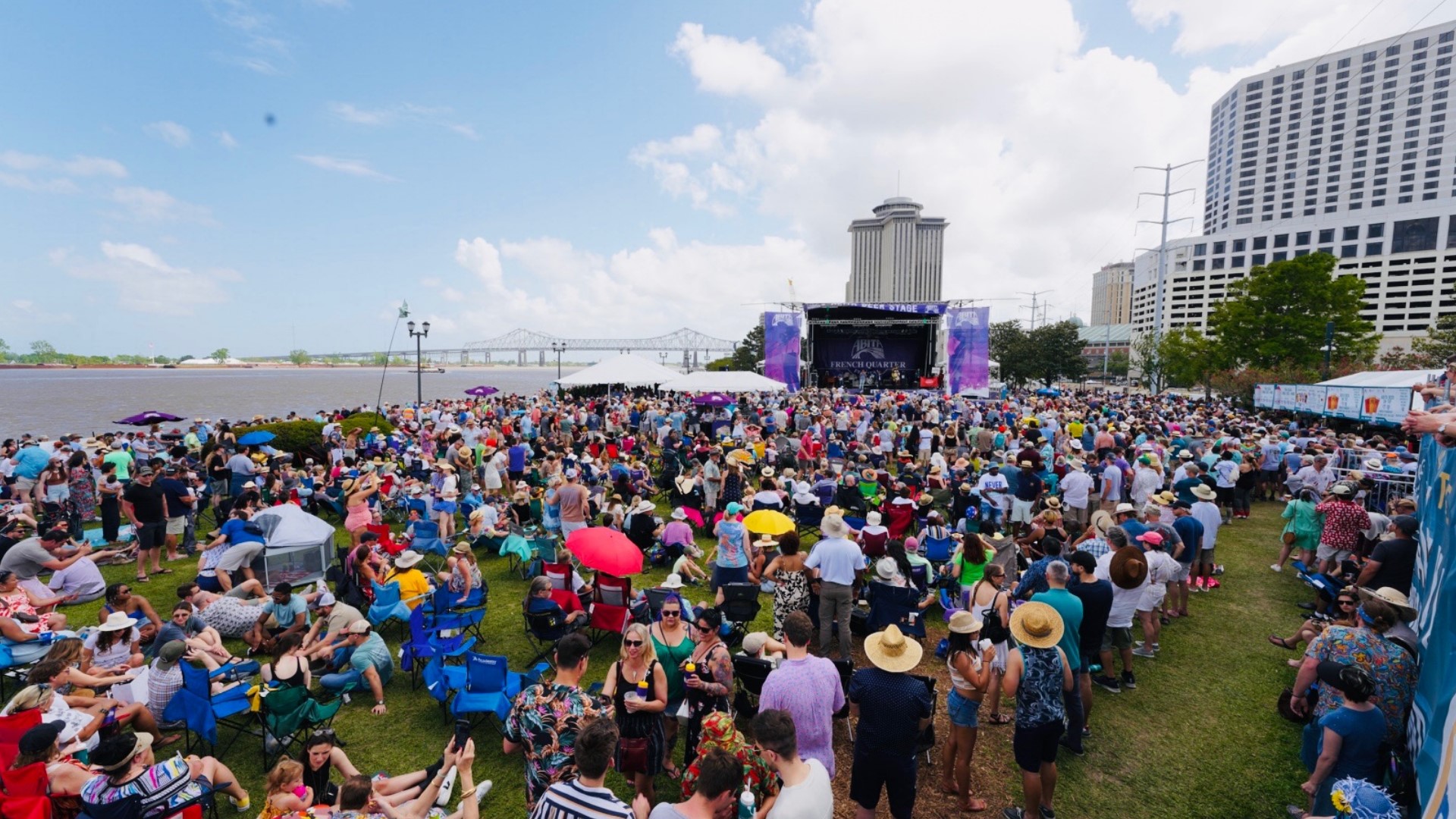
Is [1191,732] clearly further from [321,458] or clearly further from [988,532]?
[321,458]

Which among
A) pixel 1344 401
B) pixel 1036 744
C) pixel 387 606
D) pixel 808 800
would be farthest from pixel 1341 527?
pixel 1344 401

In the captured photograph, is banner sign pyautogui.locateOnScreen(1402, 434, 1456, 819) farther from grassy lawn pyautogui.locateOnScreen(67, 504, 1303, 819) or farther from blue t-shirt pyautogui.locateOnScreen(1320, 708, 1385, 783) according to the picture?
grassy lawn pyautogui.locateOnScreen(67, 504, 1303, 819)

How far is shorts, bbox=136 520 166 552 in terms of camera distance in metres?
7.67

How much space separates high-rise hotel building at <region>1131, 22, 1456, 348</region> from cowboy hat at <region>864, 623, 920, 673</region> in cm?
9108

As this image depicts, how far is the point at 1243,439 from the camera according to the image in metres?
13.0

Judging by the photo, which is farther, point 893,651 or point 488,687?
point 488,687

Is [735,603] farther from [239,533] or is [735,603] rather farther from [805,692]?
[239,533]

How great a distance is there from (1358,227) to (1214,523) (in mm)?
98110

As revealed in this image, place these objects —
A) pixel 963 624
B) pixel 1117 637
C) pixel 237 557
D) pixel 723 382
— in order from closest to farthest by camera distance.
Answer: pixel 963 624
pixel 1117 637
pixel 237 557
pixel 723 382

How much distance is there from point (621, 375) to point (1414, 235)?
318ft

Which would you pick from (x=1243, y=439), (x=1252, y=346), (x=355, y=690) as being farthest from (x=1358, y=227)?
(x=355, y=690)

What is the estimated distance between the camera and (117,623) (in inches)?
185

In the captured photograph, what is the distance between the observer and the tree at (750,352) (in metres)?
64.0

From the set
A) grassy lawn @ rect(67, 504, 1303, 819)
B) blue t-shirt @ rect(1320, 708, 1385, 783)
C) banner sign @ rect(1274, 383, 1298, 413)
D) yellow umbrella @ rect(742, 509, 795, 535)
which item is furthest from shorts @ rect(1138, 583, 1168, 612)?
banner sign @ rect(1274, 383, 1298, 413)
